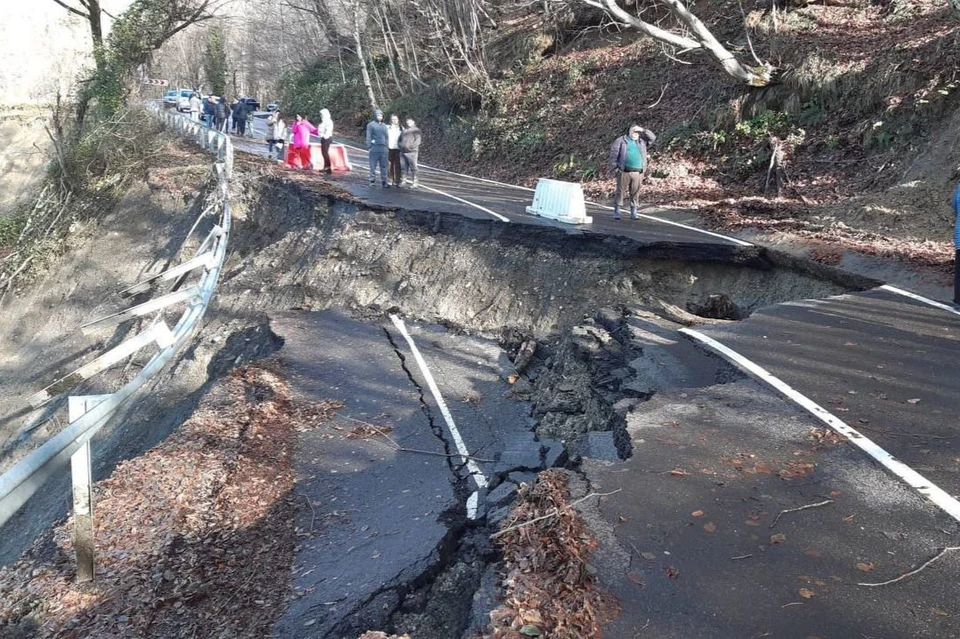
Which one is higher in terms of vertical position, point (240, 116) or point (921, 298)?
point (240, 116)

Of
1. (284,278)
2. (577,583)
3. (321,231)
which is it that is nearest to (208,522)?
(577,583)

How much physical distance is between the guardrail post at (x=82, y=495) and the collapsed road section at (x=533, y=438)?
0.32 m

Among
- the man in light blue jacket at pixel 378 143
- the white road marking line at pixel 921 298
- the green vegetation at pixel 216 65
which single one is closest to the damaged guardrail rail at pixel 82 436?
the white road marking line at pixel 921 298

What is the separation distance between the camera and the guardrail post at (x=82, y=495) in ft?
13.7

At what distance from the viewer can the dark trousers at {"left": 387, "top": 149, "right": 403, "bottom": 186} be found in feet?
53.8

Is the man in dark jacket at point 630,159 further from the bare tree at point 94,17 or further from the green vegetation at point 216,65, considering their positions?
the green vegetation at point 216,65

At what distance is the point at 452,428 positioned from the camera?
22.9ft

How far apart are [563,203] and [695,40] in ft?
22.6

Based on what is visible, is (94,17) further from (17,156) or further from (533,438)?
(533,438)

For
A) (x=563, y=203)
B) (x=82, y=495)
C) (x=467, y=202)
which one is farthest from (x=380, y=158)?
(x=82, y=495)

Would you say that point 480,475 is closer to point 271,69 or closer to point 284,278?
point 284,278

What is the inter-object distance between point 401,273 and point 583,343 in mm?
4650

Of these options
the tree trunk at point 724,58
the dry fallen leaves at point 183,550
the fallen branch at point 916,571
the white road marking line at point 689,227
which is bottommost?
the dry fallen leaves at point 183,550

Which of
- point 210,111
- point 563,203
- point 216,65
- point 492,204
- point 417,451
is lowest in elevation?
point 417,451
